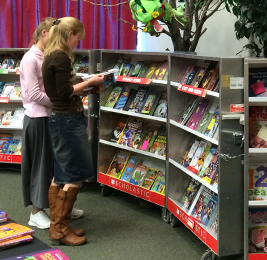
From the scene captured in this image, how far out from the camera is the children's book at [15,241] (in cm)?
174

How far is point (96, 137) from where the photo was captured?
13.9 ft

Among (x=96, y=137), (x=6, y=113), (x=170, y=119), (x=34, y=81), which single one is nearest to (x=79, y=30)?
(x=34, y=81)

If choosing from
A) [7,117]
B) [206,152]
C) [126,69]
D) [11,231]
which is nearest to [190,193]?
[206,152]

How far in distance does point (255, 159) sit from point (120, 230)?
128 centimetres

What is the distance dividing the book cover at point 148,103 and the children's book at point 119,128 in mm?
408

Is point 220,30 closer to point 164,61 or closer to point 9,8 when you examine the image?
point 164,61

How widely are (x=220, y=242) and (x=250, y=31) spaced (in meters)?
1.49

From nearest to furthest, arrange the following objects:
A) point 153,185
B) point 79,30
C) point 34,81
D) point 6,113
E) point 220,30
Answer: point 79,30 < point 34,81 < point 153,185 < point 220,30 < point 6,113

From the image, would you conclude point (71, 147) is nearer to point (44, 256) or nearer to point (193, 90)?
point (193, 90)

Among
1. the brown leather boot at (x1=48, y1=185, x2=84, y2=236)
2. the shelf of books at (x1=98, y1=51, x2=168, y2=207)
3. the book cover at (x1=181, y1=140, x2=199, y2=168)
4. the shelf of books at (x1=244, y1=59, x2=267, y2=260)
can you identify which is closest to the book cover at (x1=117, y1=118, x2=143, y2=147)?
the shelf of books at (x1=98, y1=51, x2=168, y2=207)

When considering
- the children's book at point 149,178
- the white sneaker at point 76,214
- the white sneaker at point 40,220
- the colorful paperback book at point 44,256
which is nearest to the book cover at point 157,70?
the children's book at point 149,178

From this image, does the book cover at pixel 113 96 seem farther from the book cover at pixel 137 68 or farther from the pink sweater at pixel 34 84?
the pink sweater at pixel 34 84

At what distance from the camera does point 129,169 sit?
403 centimetres

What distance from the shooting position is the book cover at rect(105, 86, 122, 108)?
160 inches
